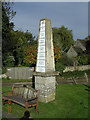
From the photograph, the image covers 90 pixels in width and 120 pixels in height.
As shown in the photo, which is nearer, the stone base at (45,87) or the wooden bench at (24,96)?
the wooden bench at (24,96)

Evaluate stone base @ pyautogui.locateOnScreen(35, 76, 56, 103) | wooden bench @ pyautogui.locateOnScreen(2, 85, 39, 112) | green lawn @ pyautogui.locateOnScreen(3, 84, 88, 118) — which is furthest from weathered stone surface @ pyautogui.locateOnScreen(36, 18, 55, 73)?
green lawn @ pyautogui.locateOnScreen(3, 84, 88, 118)

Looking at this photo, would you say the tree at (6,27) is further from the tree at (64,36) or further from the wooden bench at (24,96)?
the tree at (64,36)

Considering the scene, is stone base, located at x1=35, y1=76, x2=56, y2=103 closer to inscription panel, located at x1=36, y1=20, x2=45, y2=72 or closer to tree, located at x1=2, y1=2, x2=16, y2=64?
inscription panel, located at x1=36, y1=20, x2=45, y2=72

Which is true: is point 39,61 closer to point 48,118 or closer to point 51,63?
point 51,63

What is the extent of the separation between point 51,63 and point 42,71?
76 cm

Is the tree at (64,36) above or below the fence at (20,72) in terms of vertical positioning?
above

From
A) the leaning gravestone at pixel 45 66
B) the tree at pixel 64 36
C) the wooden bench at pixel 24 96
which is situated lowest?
the wooden bench at pixel 24 96

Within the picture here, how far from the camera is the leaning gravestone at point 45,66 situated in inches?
303

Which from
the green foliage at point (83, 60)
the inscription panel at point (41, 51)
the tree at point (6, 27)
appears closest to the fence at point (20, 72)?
the tree at point (6, 27)

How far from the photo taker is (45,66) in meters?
7.73

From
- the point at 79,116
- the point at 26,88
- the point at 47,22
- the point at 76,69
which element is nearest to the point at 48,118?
the point at 79,116

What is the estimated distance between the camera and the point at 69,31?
46250 mm

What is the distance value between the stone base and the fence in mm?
10939

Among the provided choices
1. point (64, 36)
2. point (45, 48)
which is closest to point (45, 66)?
point (45, 48)
